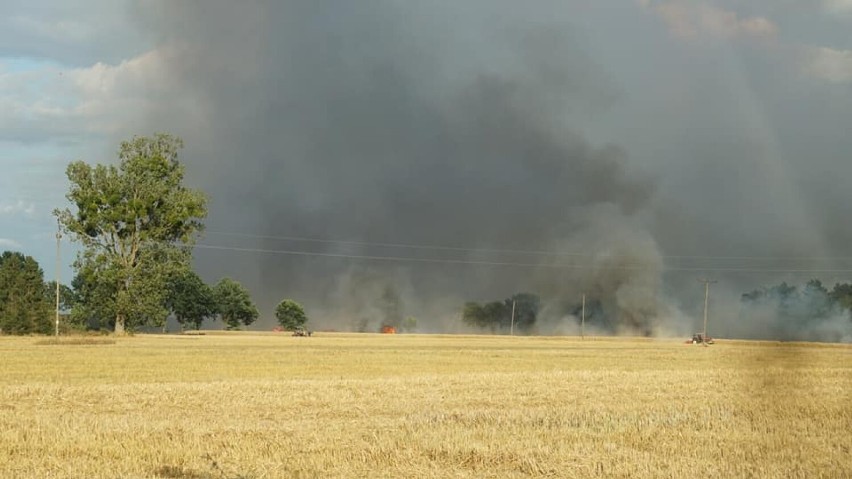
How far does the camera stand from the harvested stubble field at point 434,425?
663 inches

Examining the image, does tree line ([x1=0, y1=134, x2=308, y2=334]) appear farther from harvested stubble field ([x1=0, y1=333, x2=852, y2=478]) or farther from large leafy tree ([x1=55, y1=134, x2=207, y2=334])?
harvested stubble field ([x1=0, y1=333, x2=852, y2=478])

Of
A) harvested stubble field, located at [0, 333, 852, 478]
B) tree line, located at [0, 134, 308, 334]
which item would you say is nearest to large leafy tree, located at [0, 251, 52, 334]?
tree line, located at [0, 134, 308, 334]

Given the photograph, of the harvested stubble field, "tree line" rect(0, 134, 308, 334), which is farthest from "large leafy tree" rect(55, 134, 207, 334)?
the harvested stubble field

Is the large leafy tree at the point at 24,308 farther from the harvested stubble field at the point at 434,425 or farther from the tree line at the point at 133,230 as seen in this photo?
the harvested stubble field at the point at 434,425

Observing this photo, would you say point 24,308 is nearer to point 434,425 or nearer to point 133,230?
point 133,230

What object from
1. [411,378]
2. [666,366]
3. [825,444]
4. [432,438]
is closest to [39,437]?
[432,438]

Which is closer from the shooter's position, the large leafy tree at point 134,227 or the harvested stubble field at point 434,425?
the harvested stubble field at point 434,425

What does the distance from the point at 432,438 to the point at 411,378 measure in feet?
67.3

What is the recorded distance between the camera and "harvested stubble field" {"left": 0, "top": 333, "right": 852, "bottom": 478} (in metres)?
16.8

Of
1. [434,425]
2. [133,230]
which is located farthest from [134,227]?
[434,425]

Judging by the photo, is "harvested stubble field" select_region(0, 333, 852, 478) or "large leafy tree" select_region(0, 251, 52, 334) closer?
"harvested stubble field" select_region(0, 333, 852, 478)

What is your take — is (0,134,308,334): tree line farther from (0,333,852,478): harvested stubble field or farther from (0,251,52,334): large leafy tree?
(0,333,852,478): harvested stubble field

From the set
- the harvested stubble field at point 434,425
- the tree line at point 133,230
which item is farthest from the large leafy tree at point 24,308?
the harvested stubble field at point 434,425

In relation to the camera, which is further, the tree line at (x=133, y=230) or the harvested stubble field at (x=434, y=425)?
the tree line at (x=133, y=230)
